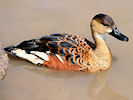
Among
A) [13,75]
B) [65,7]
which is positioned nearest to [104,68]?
[13,75]

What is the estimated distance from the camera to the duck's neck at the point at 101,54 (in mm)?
6328

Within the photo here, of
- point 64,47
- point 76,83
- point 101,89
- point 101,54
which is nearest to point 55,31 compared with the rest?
point 64,47

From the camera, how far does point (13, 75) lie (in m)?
6.17

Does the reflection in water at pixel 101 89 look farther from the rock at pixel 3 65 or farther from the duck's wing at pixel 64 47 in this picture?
the rock at pixel 3 65

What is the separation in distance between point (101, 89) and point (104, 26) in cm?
118

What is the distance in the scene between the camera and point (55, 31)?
7.25 meters

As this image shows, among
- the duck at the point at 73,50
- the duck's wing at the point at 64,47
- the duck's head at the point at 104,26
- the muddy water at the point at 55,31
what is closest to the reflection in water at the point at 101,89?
the muddy water at the point at 55,31

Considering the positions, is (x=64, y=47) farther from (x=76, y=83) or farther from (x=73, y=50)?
(x=76, y=83)

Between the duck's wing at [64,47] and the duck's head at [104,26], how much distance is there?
1.18 ft

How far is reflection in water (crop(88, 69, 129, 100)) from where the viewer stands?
5906 millimetres

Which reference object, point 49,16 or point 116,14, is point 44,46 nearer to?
point 49,16

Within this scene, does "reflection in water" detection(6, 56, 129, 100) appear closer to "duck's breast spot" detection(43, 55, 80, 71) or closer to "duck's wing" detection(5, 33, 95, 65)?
"duck's breast spot" detection(43, 55, 80, 71)

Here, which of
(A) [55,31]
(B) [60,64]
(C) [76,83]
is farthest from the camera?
(A) [55,31]

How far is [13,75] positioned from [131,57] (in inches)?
92.8
